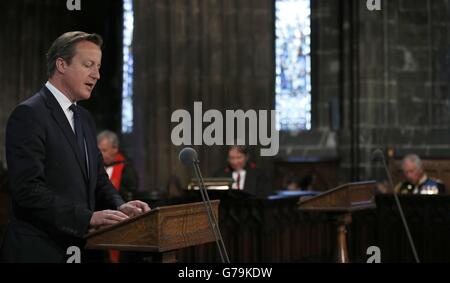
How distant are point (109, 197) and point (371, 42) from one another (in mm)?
9886

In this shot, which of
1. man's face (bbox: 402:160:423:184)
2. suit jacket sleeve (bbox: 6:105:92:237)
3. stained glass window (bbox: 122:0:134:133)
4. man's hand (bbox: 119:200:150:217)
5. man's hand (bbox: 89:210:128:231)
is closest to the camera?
suit jacket sleeve (bbox: 6:105:92:237)

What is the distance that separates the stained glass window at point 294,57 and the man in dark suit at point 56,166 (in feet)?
34.2

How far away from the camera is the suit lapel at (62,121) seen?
127 inches

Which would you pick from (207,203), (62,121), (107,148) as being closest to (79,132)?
(62,121)

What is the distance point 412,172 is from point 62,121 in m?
6.70

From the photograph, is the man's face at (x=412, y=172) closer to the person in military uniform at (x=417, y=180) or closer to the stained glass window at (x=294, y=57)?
the person in military uniform at (x=417, y=180)

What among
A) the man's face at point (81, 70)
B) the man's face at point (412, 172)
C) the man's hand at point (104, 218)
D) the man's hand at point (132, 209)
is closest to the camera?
the man's hand at point (104, 218)

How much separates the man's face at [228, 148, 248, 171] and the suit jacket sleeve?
5387 millimetres

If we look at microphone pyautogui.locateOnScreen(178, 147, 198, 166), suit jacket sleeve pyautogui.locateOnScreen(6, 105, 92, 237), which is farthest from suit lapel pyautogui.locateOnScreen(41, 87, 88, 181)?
microphone pyautogui.locateOnScreen(178, 147, 198, 166)

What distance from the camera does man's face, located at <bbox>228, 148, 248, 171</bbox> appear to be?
27.8ft

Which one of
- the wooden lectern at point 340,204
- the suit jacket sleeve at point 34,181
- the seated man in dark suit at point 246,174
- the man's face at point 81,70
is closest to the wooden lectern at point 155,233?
the suit jacket sleeve at point 34,181

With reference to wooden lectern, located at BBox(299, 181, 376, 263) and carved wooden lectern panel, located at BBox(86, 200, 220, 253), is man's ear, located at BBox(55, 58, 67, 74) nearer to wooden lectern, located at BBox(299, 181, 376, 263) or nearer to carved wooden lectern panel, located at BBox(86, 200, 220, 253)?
carved wooden lectern panel, located at BBox(86, 200, 220, 253)

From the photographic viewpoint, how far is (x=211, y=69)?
1023cm

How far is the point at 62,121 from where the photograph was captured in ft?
10.6
